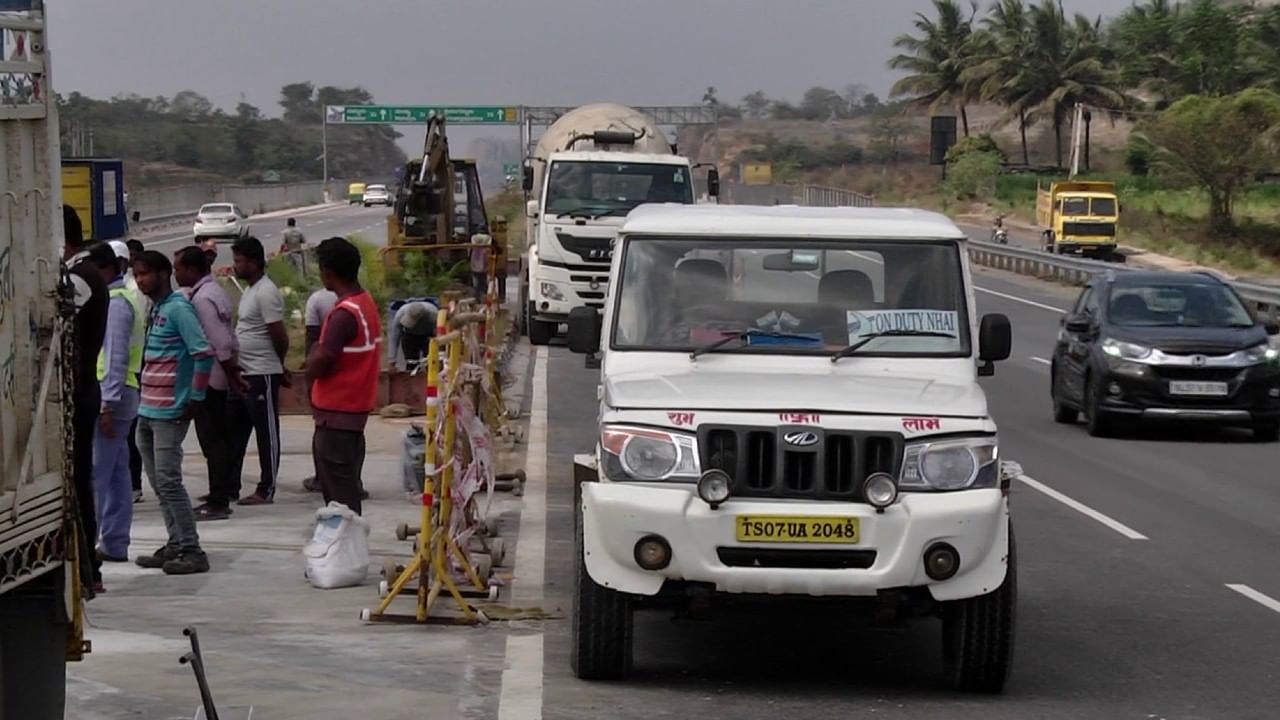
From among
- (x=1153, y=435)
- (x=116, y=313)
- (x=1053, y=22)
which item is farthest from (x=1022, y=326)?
(x=1053, y=22)

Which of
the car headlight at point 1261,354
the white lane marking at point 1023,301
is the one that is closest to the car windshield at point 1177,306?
the car headlight at point 1261,354

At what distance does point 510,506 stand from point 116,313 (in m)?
3.43

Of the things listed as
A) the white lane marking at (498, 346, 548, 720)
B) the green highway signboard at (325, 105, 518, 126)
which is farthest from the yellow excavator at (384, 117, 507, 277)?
the green highway signboard at (325, 105, 518, 126)

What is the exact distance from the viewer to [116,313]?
439 inches

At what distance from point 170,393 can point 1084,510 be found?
6.57 meters

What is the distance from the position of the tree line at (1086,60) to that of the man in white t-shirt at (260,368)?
85.4 meters

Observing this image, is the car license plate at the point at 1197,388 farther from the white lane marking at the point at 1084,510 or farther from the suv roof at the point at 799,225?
the suv roof at the point at 799,225

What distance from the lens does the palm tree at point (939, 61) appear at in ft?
369

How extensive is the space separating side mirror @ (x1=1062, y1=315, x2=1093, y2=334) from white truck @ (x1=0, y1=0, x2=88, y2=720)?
14.2 m

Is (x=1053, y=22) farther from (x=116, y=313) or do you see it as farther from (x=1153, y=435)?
(x=116, y=313)

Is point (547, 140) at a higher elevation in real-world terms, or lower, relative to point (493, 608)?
higher

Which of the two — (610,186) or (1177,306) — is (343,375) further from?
(610,186)

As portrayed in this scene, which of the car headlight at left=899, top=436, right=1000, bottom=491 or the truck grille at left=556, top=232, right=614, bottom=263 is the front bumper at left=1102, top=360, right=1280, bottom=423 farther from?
the car headlight at left=899, top=436, right=1000, bottom=491

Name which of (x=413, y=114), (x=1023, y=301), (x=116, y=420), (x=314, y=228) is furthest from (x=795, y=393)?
(x=413, y=114)
